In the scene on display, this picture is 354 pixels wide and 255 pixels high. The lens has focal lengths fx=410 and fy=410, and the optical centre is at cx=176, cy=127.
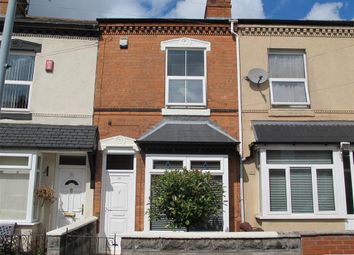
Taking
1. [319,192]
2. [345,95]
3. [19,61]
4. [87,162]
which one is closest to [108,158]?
[87,162]

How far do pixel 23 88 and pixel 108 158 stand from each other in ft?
11.1

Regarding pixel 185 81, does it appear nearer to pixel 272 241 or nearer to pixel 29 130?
pixel 29 130

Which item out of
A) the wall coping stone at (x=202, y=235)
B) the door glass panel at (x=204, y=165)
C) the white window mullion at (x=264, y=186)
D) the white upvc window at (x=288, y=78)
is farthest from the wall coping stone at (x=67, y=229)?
the white upvc window at (x=288, y=78)

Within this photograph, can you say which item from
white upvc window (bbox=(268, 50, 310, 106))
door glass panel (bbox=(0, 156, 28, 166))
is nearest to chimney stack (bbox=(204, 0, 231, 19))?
white upvc window (bbox=(268, 50, 310, 106))

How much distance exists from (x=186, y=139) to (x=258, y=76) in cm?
309

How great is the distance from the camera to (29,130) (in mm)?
11648

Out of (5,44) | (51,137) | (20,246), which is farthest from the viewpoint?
(51,137)

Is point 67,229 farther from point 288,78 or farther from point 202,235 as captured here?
point 288,78

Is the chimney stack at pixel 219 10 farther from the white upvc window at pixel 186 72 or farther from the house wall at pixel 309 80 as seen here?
the white upvc window at pixel 186 72

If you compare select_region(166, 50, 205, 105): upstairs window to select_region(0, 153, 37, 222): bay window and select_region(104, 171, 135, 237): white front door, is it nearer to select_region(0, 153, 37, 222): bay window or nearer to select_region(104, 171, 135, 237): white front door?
select_region(104, 171, 135, 237): white front door

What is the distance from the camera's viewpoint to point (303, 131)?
38.9 feet

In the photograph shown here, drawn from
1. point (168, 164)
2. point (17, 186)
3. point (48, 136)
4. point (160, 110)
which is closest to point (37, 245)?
point (17, 186)

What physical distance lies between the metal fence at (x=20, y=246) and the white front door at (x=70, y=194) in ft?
9.39

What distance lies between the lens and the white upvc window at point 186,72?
12608 millimetres
